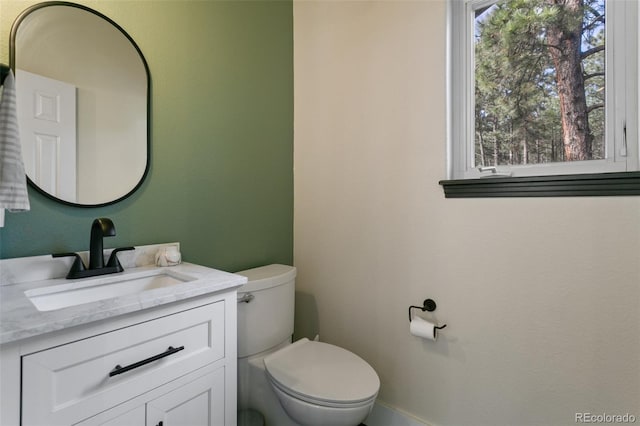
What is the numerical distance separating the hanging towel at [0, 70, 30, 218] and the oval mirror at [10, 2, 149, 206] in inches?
9.6

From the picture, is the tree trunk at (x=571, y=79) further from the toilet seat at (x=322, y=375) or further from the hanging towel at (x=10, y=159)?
the hanging towel at (x=10, y=159)

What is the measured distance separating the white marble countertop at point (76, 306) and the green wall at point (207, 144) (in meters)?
0.18

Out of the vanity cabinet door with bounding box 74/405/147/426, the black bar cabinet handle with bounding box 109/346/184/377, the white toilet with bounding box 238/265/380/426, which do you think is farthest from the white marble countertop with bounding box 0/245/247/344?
the white toilet with bounding box 238/265/380/426

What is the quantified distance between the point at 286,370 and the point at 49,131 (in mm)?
1212

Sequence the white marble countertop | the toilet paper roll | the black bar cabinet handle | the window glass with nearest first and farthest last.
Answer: the white marble countertop → the black bar cabinet handle → the window glass → the toilet paper roll

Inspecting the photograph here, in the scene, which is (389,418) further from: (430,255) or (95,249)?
(95,249)

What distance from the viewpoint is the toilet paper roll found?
1299 mm

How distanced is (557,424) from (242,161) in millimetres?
1699

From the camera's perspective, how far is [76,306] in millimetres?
703

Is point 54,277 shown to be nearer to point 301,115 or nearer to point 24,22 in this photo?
point 24,22

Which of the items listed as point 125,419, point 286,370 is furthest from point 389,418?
point 125,419

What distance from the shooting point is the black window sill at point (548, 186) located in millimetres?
976

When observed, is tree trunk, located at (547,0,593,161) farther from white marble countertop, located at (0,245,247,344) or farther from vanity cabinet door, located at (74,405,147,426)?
vanity cabinet door, located at (74,405,147,426)

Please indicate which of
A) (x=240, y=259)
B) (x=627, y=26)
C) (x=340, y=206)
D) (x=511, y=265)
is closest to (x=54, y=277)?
(x=240, y=259)
